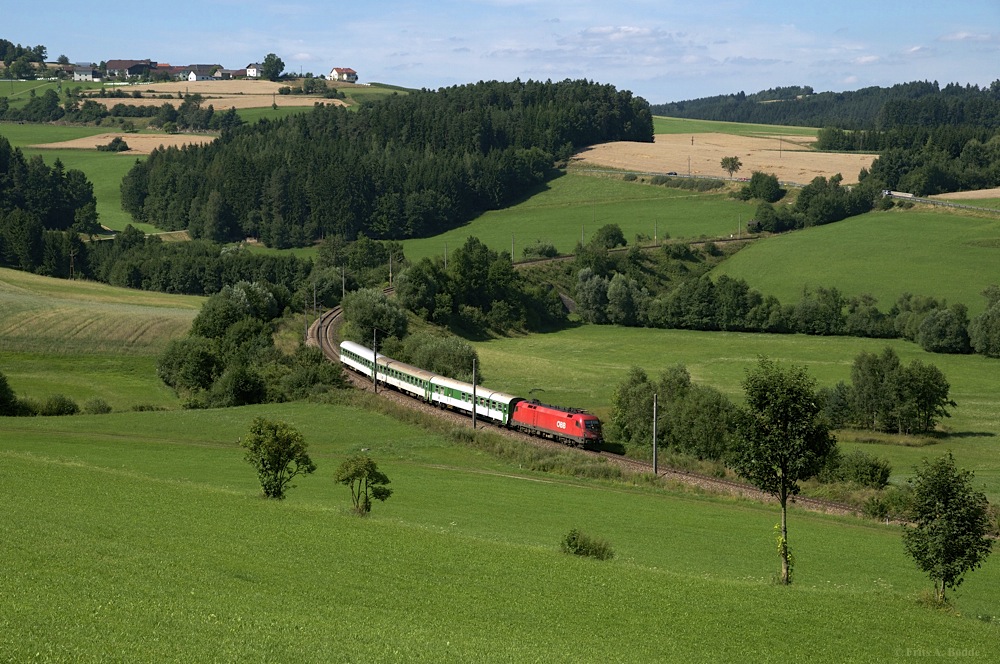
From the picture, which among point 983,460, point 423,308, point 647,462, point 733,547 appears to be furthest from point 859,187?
point 733,547

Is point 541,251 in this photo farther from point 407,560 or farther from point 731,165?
point 407,560

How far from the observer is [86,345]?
85688 mm

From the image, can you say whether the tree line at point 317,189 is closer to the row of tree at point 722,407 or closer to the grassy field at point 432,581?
the row of tree at point 722,407

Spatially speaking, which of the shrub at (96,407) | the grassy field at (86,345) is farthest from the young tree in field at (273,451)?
the grassy field at (86,345)

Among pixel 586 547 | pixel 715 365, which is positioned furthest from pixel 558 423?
pixel 715 365

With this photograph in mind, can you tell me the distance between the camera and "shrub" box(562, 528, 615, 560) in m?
31.4

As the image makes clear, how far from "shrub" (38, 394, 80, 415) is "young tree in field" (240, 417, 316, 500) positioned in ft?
103

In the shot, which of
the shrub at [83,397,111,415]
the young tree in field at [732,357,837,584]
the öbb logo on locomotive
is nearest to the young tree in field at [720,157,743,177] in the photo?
the öbb logo on locomotive

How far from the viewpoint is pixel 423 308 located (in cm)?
10738

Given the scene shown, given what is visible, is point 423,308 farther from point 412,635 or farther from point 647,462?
point 412,635

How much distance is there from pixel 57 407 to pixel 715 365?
5480 cm

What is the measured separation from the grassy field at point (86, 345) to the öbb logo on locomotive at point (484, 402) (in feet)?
46.3

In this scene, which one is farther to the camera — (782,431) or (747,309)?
(747,309)

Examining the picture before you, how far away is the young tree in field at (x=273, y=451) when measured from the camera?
126 ft
